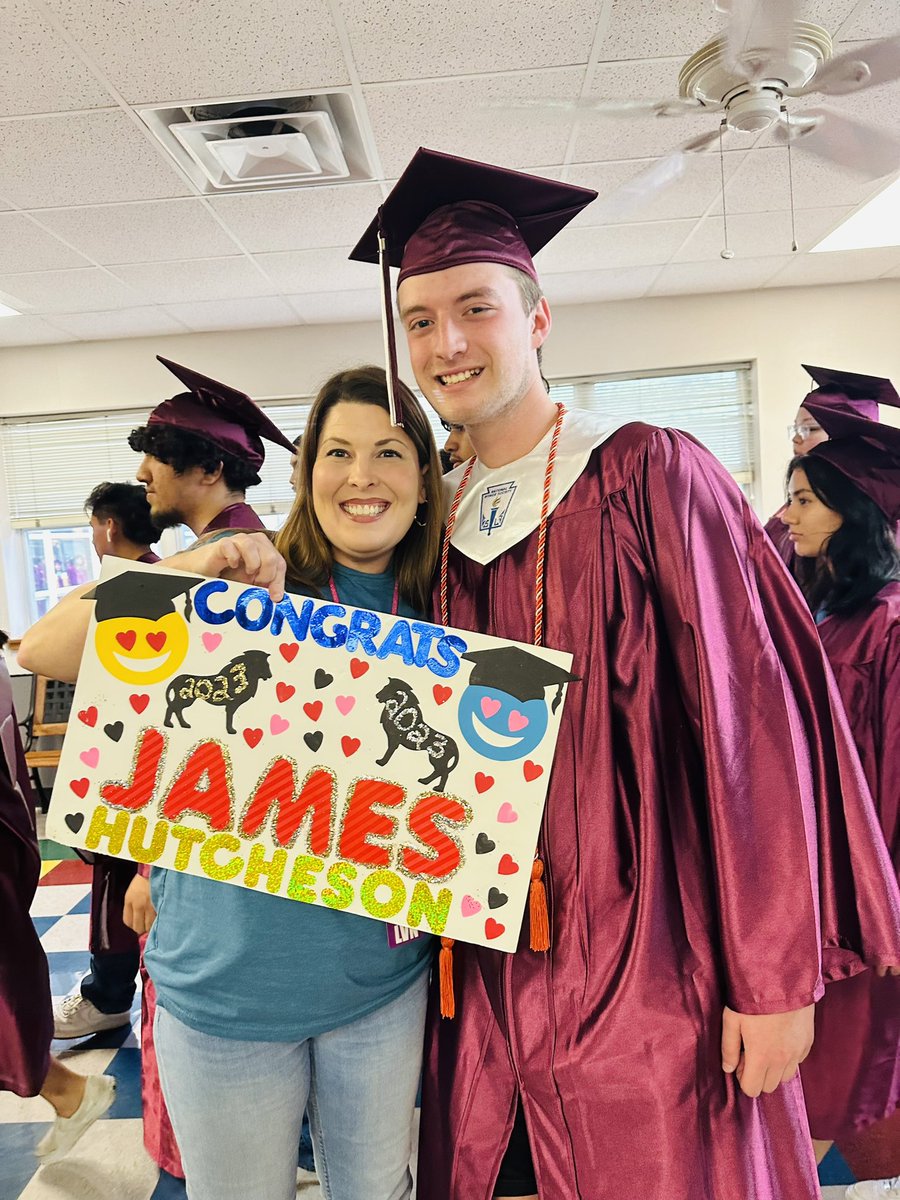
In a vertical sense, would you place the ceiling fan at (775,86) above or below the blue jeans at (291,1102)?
above

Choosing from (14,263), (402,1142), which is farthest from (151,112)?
(402,1142)

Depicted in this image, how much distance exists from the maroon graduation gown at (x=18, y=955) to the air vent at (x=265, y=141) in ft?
7.49

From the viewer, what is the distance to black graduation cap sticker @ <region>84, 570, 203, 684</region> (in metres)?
1.05

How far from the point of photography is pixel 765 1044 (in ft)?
3.29

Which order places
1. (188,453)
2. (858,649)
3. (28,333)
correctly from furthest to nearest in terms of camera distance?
(28,333)
(188,453)
(858,649)

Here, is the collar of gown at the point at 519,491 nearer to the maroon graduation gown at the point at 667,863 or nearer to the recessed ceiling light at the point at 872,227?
the maroon graduation gown at the point at 667,863

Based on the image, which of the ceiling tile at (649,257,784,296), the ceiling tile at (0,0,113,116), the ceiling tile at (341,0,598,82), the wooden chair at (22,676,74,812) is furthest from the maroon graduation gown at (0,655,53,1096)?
the ceiling tile at (649,257,784,296)

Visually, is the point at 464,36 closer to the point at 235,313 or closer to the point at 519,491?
the point at 519,491

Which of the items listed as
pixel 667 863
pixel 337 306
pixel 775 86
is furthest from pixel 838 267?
pixel 667 863

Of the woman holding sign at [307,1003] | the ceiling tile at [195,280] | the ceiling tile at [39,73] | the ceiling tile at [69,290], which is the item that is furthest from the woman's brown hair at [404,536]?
the ceiling tile at [69,290]

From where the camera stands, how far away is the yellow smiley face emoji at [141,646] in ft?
3.44

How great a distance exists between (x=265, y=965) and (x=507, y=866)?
331mm

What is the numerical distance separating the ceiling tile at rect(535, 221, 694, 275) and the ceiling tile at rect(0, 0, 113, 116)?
234cm

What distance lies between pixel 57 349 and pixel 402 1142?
243 inches
